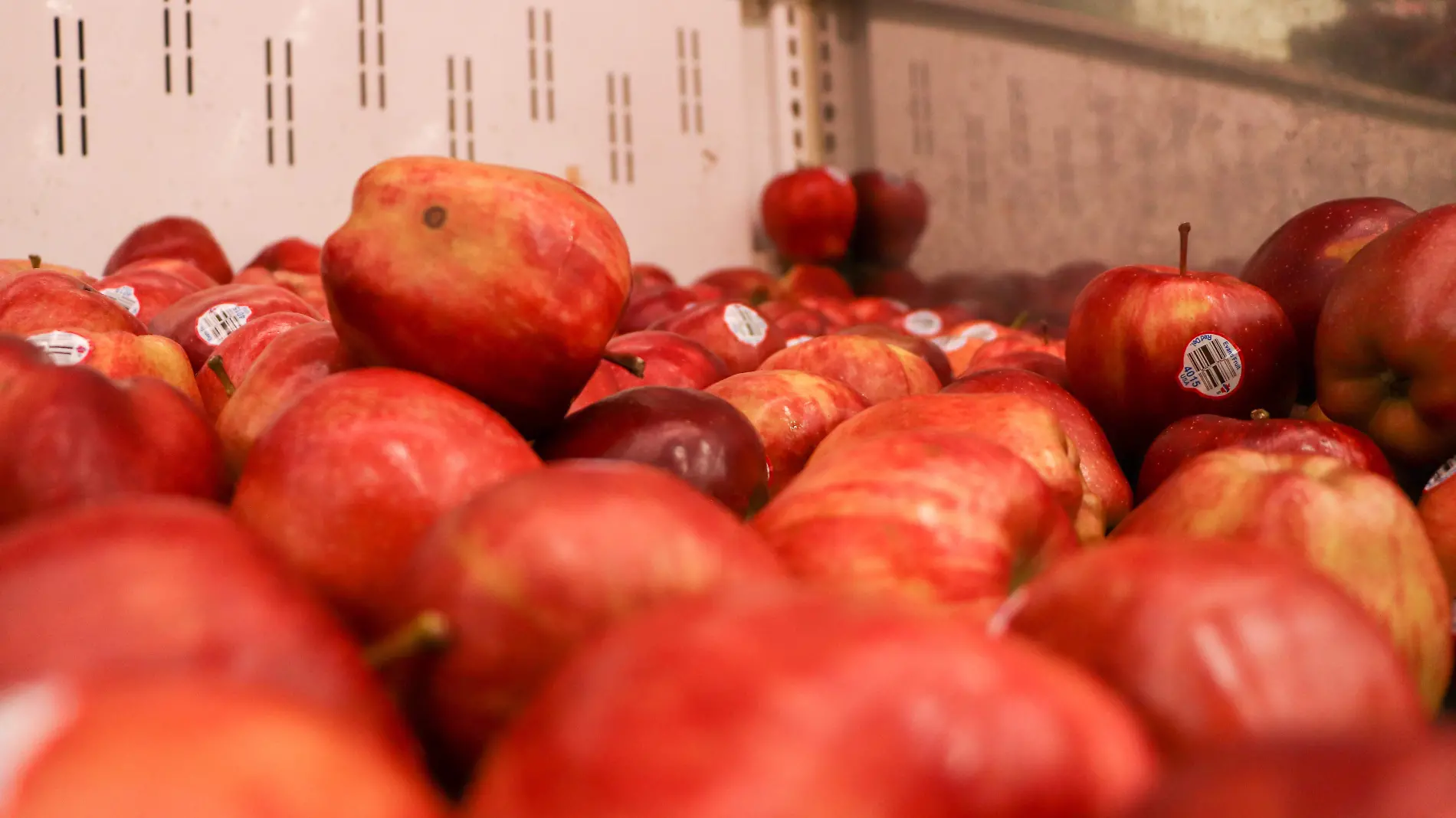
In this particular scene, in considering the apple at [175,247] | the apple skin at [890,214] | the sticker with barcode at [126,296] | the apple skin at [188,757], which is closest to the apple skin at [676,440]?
the apple skin at [188,757]

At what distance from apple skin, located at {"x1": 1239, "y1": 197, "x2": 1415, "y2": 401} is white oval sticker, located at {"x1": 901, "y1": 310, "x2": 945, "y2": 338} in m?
1.13

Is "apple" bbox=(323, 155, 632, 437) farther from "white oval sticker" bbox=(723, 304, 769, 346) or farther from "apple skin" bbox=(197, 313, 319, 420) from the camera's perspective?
"white oval sticker" bbox=(723, 304, 769, 346)

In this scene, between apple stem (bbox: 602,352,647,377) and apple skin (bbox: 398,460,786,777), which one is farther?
apple stem (bbox: 602,352,647,377)

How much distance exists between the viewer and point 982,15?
269 cm

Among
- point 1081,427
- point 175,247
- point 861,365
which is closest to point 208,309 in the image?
point 861,365

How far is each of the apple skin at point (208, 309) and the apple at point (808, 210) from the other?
164 centimetres

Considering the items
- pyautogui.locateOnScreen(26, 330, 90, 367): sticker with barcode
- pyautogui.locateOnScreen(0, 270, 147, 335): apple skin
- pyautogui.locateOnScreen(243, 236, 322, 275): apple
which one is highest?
pyautogui.locateOnScreen(243, 236, 322, 275): apple

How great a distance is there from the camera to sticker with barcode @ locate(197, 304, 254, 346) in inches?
53.2

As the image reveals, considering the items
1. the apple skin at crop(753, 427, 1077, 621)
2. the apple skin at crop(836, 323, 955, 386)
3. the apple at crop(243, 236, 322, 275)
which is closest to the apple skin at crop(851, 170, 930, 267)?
the apple skin at crop(836, 323, 955, 386)

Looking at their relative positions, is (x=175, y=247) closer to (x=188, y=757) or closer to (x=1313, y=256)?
(x=1313, y=256)

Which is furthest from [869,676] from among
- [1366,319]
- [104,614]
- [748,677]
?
[1366,319]

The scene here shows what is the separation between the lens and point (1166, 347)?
4.02 ft

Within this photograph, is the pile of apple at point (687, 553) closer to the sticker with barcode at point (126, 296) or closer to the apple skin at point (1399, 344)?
the apple skin at point (1399, 344)

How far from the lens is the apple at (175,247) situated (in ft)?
7.22
